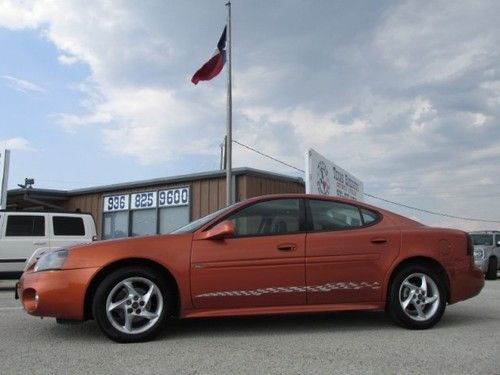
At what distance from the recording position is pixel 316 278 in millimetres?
5664

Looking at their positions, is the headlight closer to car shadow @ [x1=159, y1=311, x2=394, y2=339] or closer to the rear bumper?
car shadow @ [x1=159, y1=311, x2=394, y2=339]

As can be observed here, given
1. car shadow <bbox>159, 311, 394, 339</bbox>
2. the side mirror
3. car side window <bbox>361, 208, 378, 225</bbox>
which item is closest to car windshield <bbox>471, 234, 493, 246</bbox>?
car shadow <bbox>159, 311, 394, 339</bbox>

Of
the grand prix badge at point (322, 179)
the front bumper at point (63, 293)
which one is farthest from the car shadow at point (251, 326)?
the grand prix badge at point (322, 179)

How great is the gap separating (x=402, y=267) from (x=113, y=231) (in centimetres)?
1751

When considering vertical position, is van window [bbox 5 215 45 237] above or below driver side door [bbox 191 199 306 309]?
above

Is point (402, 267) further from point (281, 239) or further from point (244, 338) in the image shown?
point (244, 338)

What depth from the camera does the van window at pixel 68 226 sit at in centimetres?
1310

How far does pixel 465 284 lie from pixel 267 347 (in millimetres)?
2393

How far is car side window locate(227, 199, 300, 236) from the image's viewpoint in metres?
5.79

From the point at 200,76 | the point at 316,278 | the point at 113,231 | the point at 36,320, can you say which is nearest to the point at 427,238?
the point at 316,278

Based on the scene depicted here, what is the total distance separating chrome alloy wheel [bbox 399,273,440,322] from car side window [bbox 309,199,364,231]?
2.47ft

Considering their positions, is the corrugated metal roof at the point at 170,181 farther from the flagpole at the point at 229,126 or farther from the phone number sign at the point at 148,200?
the flagpole at the point at 229,126

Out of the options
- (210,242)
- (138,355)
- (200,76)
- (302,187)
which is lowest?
(138,355)

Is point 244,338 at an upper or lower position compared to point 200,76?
lower
